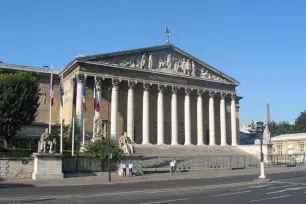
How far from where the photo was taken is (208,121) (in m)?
64.0

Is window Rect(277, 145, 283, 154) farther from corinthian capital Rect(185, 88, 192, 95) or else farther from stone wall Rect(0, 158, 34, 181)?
stone wall Rect(0, 158, 34, 181)

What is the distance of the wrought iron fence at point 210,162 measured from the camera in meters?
42.8

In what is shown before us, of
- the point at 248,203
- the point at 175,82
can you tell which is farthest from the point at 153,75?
the point at 248,203

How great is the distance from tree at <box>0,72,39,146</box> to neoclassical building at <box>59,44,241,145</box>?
8586 mm

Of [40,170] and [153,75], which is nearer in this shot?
[40,170]

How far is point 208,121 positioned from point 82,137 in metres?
25.1

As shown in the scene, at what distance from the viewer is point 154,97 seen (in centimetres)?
5897

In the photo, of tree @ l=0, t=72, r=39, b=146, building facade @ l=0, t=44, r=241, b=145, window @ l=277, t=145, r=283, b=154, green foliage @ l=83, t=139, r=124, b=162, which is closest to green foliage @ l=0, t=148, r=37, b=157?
tree @ l=0, t=72, r=39, b=146

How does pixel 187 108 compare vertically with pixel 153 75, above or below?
below

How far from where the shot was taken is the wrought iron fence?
42.8 meters

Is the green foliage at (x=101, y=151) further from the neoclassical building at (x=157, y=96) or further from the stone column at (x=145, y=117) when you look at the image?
the stone column at (x=145, y=117)

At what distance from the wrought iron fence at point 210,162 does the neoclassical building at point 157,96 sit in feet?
25.9

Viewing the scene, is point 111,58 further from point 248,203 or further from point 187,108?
point 248,203

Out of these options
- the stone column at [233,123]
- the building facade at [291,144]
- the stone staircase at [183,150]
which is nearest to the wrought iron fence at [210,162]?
the stone staircase at [183,150]
